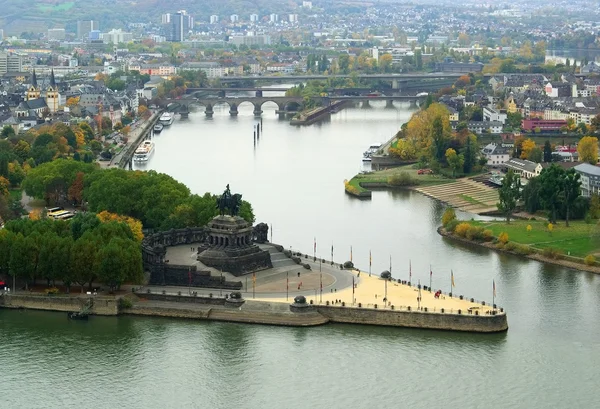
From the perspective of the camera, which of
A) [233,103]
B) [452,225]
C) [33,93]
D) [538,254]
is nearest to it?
[538,254]

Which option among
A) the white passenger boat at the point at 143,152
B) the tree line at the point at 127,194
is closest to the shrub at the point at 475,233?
the tree line at the point at 127,194

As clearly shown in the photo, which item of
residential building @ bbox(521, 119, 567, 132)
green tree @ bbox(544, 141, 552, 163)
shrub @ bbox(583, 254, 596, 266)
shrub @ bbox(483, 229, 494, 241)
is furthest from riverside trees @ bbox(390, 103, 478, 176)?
shrub @ bbox(583, 254, 596, 266)

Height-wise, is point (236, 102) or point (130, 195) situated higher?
point (130, 195)

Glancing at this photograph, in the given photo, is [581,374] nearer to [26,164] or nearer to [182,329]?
[182,329]

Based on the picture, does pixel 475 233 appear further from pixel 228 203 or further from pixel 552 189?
pixel 228 203

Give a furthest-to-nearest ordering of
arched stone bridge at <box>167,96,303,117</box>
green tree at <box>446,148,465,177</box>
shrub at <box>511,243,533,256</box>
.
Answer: arched stone bridge at <box>167,96,303,117</box>
green tree at <box>446,148,465,177</box>
shrub at <box>511,243,533,256</box>

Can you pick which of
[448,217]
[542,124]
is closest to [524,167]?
[448,217]

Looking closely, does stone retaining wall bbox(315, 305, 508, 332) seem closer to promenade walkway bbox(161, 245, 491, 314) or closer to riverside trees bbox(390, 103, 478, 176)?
promenade walkway bbox(161, 245, 491, 314)
